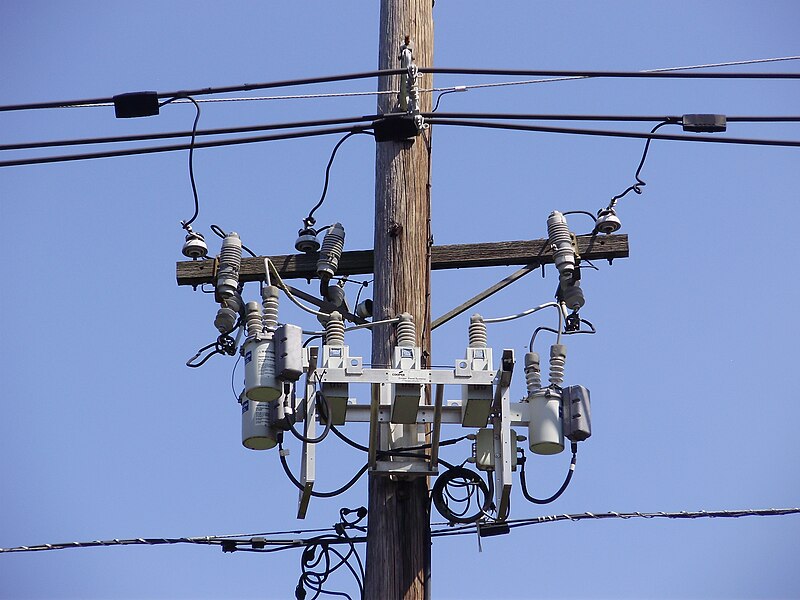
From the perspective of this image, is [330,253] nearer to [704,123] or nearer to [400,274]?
[400,274]

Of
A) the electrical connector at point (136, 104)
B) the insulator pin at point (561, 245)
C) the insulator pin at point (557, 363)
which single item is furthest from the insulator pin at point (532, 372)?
the electrical connector at point (136, 104)

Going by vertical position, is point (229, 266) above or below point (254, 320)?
above

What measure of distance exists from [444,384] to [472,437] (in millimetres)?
579

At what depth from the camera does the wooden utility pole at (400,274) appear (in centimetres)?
680

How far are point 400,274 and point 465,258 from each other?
0.60m

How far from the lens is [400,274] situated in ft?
24.7

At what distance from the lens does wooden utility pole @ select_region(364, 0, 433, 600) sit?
6.80m

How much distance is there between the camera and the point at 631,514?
7828 mm

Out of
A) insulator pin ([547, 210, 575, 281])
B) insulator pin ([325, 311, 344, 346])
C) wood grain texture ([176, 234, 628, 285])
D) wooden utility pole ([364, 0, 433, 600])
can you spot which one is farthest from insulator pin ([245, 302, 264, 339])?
insulator pin ([547, 210, 575, 281])

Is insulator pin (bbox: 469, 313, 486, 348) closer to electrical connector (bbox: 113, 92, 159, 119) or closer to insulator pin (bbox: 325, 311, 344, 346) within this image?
insulator pin (bbox: 325, 311, 344, 346)

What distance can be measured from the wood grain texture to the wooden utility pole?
290 millimetres

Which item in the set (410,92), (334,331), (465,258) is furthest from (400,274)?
(410,92)

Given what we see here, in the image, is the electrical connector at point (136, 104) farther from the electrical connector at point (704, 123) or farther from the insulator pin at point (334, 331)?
the electrical connector at point (704, 123)

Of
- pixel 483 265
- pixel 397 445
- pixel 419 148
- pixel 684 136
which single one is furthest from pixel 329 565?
pixel 684 136
